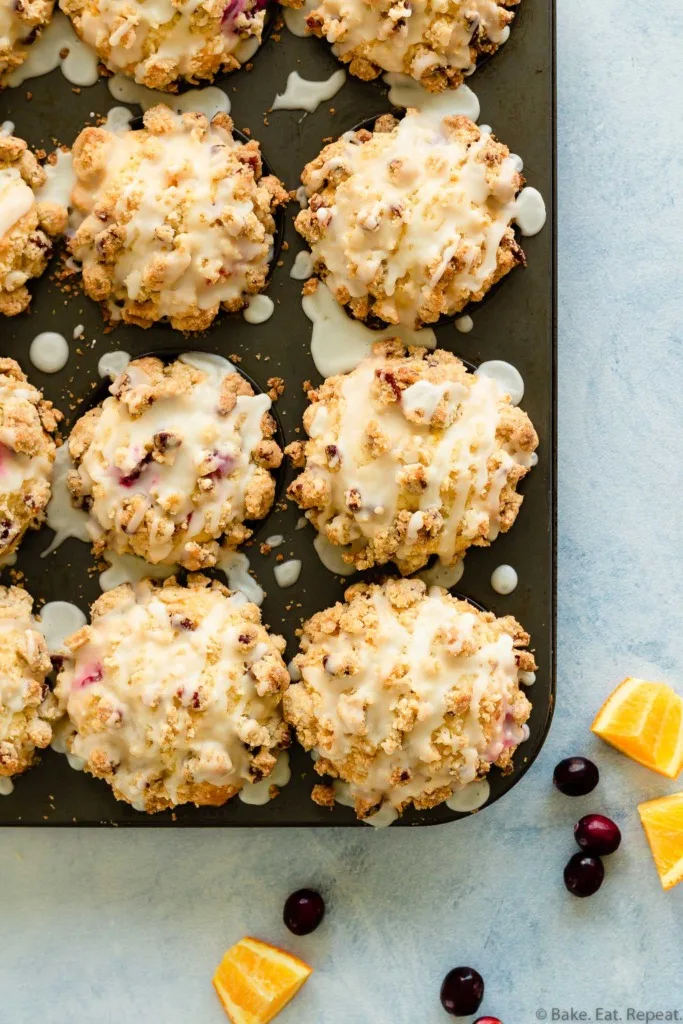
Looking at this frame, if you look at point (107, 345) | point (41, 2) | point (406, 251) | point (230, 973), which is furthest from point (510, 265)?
point (230, 973)

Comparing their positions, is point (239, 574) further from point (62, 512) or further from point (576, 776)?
point (576, 776)

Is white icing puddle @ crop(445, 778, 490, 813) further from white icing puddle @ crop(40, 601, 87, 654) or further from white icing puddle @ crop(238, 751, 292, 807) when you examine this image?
white icing puddle @ crop(40, 601, 87, 654)

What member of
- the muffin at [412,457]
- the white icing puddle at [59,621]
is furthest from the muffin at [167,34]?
the white icing puddle at [59,621]

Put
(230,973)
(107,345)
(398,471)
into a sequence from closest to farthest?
(398,471) < (107,345) < (230,973)

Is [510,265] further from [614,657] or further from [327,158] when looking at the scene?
[614,657]

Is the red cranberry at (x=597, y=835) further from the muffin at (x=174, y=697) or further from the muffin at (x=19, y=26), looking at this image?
the muffin at (x=19, y=26)

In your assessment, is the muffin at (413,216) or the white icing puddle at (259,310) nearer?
the muffin at (413,216)
